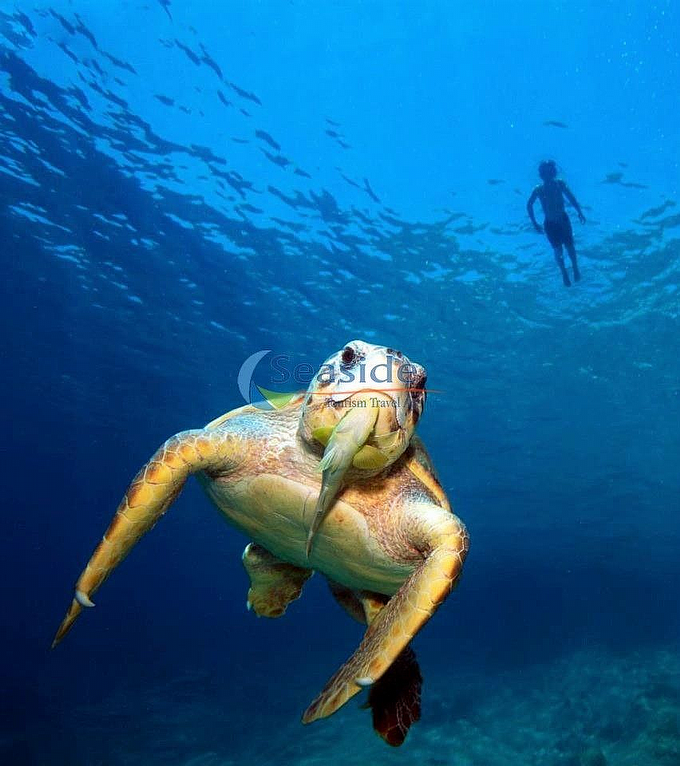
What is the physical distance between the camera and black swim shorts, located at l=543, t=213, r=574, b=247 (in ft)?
37.3

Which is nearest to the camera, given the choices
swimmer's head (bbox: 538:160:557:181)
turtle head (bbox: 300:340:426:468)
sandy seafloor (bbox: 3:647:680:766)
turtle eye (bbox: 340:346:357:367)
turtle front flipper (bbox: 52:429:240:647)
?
turtle head (bbox: 300:340:426:468)

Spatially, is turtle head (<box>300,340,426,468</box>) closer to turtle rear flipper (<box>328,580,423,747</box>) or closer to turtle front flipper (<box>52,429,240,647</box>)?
turtle front flipper (<box>52,429,240,647</box>)

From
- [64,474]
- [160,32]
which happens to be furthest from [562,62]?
[64,474]

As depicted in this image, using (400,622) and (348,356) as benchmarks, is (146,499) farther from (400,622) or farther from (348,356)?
(400,622)

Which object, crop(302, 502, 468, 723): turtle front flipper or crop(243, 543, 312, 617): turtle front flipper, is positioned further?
crop(243, 543, 312, 617): turtle front flipper

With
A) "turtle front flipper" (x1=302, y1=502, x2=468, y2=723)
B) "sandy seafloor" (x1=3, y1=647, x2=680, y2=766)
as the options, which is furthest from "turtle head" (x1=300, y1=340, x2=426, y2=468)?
"sandy seafloor" (x1=3, y1=647, x2=680, y2=766)

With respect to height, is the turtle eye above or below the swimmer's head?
below

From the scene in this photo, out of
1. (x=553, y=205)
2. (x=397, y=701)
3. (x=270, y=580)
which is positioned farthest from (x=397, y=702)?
(x=553, y=205)

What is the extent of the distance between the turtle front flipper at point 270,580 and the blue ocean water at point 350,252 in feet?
Result: 29.2

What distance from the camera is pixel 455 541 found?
247cm

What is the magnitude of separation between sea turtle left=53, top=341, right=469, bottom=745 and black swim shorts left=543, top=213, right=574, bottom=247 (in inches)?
388

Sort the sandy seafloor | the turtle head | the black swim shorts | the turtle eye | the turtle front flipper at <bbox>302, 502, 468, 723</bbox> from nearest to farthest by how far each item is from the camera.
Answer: the turtle front flipper at <bbox>302, 502, 468, 723</bbox> → the turtle head → the turtle eye → the sandy seafloor → the black swim shorts

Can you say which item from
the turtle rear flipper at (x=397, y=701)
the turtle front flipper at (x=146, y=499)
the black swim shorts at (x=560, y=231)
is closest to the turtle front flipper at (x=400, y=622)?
the turtle rear flipper at (x=397, y=701)

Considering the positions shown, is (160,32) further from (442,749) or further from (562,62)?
(442,749)
